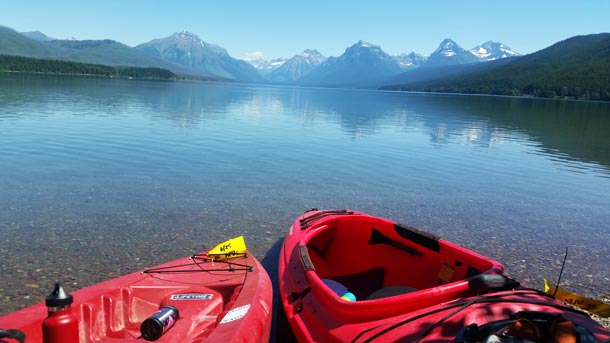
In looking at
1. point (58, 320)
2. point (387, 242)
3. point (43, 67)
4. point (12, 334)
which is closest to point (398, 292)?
point (387, 242)

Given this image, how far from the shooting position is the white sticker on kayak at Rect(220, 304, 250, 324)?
5570 millimetres

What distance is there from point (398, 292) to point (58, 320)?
533 centimetres

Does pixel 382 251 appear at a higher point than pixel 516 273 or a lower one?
higher

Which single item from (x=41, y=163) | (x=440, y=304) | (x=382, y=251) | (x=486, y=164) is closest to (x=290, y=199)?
(x=382, y=251)

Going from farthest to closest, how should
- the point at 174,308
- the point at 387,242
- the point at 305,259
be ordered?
1. the point at 387,242
2. the point at 305,259
3. the point at 174,308

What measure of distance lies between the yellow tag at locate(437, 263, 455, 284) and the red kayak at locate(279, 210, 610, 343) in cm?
2

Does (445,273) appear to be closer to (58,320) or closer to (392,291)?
(392,291)

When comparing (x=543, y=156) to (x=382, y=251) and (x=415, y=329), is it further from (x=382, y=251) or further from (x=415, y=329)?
(x=415, y=329)

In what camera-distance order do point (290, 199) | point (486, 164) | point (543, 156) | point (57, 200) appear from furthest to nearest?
1. point (543, 156)
2. point (486, 164)
3. point (290, 199)
4. point (57, 200)

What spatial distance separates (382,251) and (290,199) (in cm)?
707

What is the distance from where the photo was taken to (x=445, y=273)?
23.1ft

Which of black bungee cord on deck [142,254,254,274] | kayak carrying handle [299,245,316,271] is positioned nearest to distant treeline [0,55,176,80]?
black bungee cord on deck [142,254,254,274]

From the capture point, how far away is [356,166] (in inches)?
870

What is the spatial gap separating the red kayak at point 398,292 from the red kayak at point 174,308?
66cm
